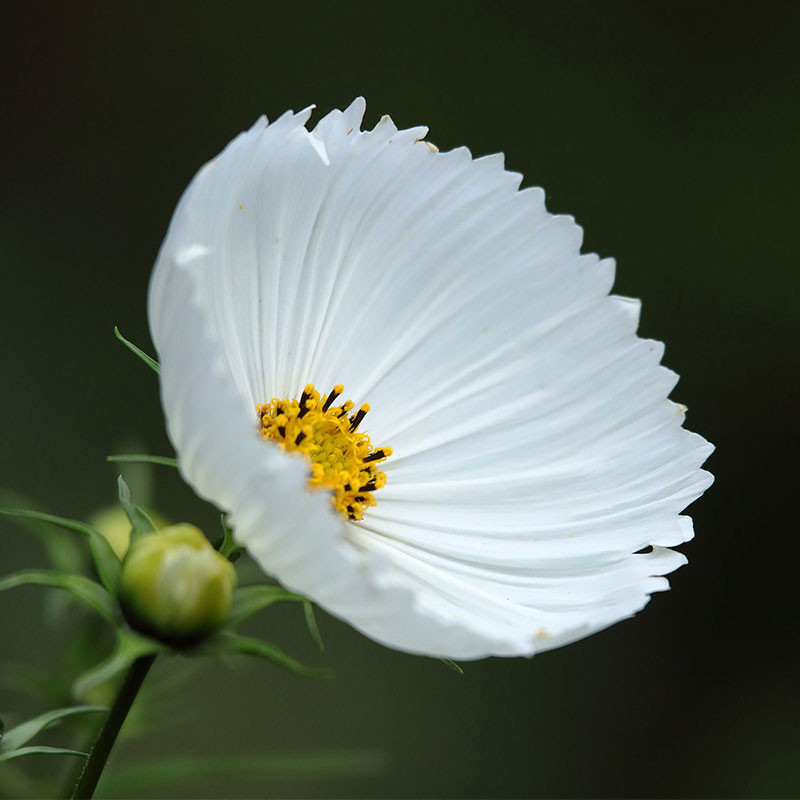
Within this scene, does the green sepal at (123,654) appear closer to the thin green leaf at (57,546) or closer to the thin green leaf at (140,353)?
the thin green leaf at (140,353)

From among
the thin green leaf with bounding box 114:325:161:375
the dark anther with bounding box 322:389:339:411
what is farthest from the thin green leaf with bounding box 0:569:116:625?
the dark anther with bounding box 322:389:339:411

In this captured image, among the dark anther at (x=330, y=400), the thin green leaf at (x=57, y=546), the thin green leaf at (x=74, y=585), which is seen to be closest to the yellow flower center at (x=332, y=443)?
the dark anther at (x=330, y=400)

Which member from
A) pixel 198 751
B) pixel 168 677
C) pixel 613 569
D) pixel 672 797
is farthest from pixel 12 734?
pixel 672 797

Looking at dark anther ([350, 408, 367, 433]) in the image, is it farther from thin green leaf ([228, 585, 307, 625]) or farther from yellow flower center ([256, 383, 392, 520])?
thin green leaf ([228, 585, 307, 625])

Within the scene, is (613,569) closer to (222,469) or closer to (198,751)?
(222,469)

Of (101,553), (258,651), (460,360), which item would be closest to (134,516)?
(101,553)

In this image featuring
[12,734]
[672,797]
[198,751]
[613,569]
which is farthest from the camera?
[672,797]
